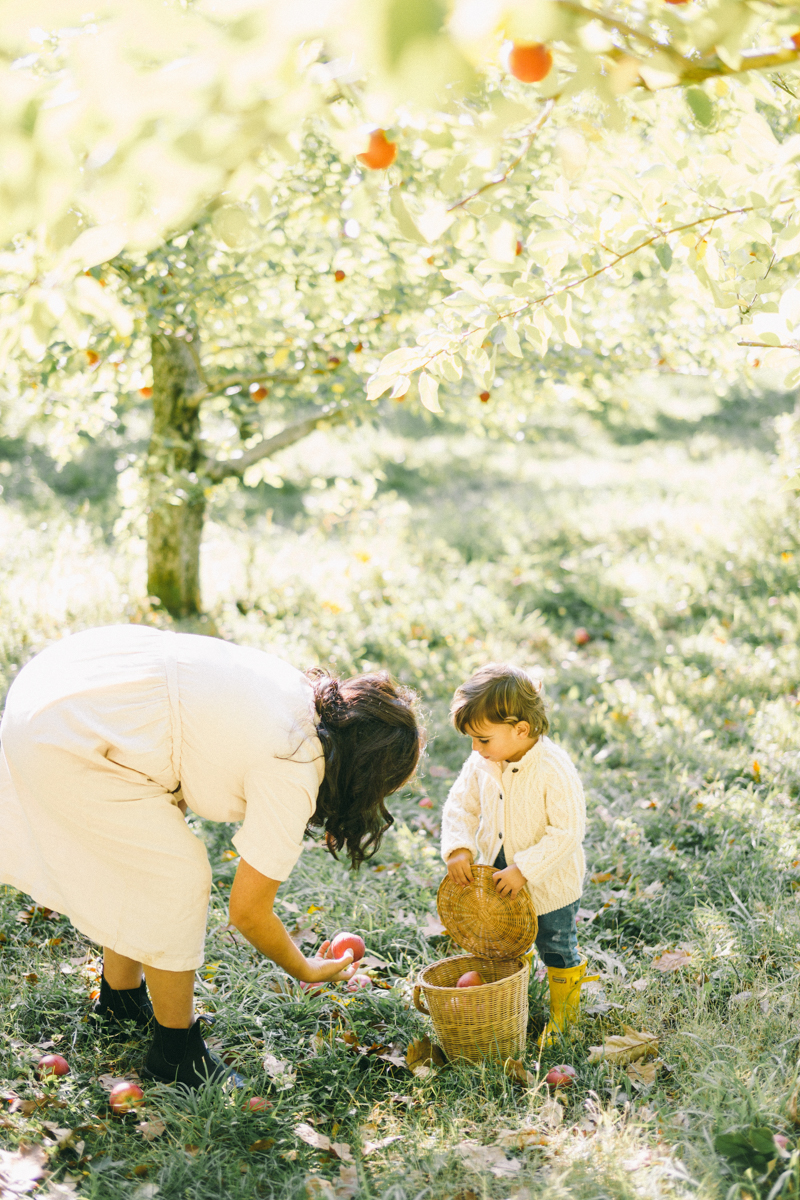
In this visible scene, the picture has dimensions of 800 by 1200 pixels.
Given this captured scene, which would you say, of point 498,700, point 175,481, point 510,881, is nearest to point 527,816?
point 510,881

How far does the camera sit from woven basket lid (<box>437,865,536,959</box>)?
Answer: 9.09 ft

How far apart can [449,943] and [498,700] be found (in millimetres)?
1057

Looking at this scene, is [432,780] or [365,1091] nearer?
[365,1091]

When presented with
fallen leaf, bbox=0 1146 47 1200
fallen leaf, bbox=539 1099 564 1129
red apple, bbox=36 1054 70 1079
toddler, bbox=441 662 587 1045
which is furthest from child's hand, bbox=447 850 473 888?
fallen leaf, bbox=0 1146 47 1200

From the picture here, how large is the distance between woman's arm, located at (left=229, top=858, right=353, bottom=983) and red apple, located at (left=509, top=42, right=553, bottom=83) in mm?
1759

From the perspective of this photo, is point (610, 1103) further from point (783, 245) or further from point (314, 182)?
point (314, 182)

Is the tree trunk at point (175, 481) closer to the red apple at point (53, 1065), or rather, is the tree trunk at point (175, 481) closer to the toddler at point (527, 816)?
the toddler at point (527, 816)

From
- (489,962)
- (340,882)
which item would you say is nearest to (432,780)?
(340,882)

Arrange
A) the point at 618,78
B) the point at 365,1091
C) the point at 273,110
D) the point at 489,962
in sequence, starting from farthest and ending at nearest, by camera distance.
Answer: the point at 489,962 < the point at 365,1091 < the point at 618,78 < the point at 273,110

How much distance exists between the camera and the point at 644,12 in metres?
1.60

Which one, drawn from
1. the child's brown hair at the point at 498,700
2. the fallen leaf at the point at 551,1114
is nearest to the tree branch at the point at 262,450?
the child's brown hair at the point at 498,700

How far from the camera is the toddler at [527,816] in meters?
2.74

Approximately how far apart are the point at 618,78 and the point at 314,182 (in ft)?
10.1

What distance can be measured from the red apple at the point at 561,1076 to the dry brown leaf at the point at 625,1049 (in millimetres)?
105
